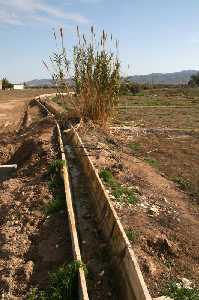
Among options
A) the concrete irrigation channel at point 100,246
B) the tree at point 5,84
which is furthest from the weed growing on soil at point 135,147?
the tree at point 5,84

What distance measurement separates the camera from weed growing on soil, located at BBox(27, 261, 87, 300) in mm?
4523

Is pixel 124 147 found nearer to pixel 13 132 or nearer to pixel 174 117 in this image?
pixel 13 132

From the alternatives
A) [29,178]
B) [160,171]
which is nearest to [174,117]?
[160,171]

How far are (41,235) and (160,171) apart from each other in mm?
4081

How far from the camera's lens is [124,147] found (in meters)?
12.0

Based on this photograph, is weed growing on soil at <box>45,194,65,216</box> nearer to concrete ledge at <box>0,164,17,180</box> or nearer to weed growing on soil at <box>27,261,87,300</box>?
weed growing on soil at <box>27,261,87,300</box>

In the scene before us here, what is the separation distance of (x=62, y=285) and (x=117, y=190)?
2918mm

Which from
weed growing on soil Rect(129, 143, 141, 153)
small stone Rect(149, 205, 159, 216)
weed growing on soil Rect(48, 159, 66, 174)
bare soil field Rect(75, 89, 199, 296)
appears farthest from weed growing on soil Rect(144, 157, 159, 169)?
small stone Rect(149, 205, 159, 216)

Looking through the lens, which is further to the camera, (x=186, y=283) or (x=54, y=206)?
(x=54, y=206)

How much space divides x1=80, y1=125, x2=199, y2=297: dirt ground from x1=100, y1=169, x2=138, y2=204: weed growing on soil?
0.39 ft

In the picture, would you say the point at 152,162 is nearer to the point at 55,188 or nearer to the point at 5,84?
the point at 55,188

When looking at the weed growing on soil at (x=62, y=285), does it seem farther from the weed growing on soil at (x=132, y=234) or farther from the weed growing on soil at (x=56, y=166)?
the weed growing on soil at (x=56, y=166)

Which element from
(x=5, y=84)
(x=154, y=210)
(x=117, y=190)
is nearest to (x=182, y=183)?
(x=117, y=190)

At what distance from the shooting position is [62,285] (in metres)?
4.60
